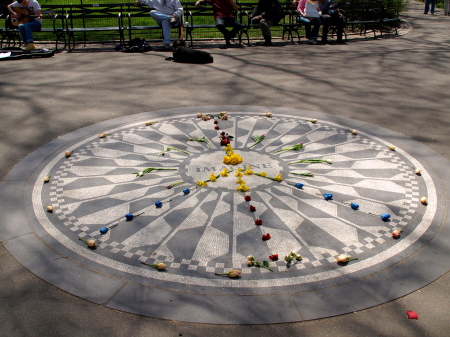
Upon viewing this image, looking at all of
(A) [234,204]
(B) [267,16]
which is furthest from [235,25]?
(A) [234,204]

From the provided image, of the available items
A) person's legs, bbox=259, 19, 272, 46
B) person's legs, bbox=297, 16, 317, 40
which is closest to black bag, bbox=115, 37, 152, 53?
person's legs, bbox=259, 19, 272, 46

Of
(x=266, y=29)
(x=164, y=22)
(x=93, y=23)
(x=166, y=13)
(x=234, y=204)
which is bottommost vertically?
(x=234, y=204)

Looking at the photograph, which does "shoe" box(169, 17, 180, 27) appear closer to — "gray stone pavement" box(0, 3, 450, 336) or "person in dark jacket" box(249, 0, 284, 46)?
"gray stone pavement" box(0, 3, 450, 336)

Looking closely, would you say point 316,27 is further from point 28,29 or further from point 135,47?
point 28,29

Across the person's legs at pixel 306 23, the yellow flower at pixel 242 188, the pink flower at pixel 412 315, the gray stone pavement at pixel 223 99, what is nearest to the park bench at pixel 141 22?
the gray stone pavement at pixel 223 99

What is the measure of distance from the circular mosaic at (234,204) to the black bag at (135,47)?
20.8 ft

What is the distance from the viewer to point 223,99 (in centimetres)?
834

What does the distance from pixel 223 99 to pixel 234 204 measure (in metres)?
3.83

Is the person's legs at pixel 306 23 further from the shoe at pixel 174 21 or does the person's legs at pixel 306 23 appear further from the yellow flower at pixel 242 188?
the yellow flower at pixel 242 188

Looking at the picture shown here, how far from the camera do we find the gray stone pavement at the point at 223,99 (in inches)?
128

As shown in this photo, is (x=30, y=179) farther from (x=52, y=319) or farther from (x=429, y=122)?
(x=429, y=122)

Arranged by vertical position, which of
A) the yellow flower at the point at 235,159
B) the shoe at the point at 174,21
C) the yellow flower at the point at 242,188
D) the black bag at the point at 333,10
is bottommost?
the yellow flower at the point at 242,188

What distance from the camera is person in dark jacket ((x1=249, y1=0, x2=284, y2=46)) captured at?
44.3 ft

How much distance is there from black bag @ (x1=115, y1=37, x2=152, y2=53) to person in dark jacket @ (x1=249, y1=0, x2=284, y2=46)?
3.30 meters
